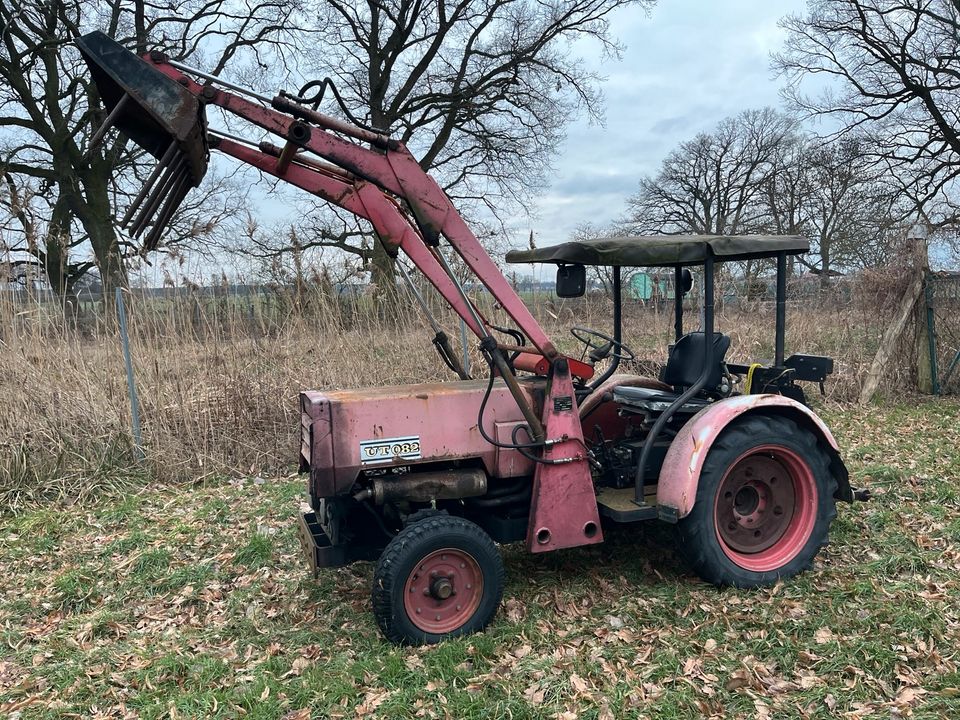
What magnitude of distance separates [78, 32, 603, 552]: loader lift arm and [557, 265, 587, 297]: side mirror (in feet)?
1.41

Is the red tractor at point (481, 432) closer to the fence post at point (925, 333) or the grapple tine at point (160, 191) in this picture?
the grapple tine at point (160, 191)

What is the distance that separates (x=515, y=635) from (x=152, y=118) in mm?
2938

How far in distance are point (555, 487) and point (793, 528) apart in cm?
153

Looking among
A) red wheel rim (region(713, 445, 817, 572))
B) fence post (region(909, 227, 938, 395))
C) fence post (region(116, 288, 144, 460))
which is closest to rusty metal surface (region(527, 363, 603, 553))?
red wheel rim (region(713, 445, 817, 572))

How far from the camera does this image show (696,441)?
147 inches

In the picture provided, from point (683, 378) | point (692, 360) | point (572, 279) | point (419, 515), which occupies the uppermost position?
point (572, 279)

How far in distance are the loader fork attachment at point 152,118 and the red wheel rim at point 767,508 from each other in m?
3.23

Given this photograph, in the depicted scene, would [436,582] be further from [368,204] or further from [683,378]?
[683,378]

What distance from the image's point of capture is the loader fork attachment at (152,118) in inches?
117

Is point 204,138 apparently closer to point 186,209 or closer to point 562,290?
point 562,290

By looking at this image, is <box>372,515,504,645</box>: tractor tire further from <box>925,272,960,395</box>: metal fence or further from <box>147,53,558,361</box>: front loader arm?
<box>925,272,960,395</box>: metal fence

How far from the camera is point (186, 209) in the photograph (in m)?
15.5

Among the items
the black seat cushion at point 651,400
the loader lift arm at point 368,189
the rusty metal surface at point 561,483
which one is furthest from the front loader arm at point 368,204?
the black seat cushion at point 651,400

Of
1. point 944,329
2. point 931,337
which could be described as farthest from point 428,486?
point 944,329
